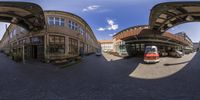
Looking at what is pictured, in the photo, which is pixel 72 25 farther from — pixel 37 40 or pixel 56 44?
pixel 37 40

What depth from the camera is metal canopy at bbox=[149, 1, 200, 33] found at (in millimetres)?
11648

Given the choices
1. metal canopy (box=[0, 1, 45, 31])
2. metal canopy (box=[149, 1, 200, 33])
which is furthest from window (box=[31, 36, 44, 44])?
metal canopy (box=[149, 1, 200, 33])

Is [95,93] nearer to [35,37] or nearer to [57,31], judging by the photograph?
[57,31]

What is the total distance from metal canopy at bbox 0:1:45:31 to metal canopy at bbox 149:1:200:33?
8933 mm

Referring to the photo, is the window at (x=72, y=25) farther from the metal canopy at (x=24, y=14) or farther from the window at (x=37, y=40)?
the window at (x=37, y=40)

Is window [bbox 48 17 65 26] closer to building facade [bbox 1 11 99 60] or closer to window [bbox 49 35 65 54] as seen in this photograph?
building facade [bbox 1 11 99 60]

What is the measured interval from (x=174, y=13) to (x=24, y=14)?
1311 centimetres

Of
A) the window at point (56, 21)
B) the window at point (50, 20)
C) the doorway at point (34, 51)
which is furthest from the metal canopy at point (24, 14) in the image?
the doorway at point (34, 51)

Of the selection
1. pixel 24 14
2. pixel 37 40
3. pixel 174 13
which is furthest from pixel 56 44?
pixel 174 13

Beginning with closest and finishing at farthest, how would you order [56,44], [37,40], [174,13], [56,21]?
[174,13]
[56,21]
[56,44]
[37,40]

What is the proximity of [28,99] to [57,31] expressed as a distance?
52.3 feet

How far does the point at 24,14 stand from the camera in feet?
52.2

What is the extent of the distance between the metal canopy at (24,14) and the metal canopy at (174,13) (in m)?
8.93

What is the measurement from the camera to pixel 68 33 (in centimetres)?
2291
